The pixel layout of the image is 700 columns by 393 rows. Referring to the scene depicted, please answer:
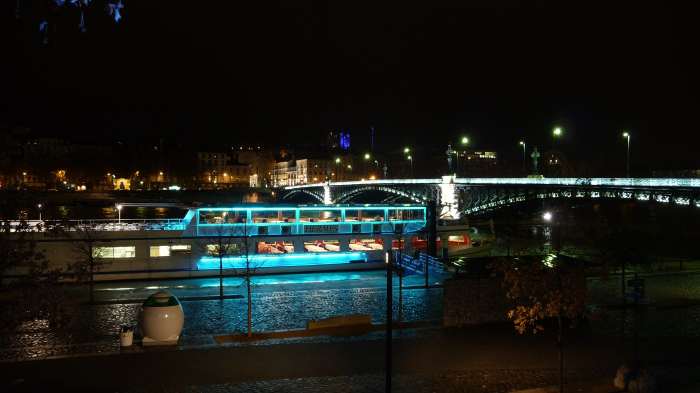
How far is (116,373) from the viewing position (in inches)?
500

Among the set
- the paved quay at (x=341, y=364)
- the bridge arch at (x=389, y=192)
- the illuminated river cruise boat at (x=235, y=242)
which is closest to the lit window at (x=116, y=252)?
the illuminated river cruise boat at (x=235, y=242)

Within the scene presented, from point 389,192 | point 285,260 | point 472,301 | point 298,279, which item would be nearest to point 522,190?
point 389,192

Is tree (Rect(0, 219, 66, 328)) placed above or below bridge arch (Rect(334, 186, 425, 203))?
below

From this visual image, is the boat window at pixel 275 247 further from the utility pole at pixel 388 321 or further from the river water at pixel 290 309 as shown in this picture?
the utility pole at pixel 388 321

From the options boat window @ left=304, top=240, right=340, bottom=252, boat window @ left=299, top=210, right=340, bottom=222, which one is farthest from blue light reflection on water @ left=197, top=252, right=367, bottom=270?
boat window @ left=299, top=210, right=340, bottom=222

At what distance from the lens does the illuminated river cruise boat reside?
28484 mm

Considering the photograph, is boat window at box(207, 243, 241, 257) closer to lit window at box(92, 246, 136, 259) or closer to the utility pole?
lit window at box(92, 246, 136, 259)

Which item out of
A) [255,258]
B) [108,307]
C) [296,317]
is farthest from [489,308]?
[255,258]

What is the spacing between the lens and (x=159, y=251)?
29.6 meters

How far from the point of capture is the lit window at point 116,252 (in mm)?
28594

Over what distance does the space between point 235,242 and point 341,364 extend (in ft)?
60.0

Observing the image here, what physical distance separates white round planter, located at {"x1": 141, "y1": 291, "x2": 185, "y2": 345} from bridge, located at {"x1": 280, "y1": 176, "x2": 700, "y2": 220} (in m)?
32.0

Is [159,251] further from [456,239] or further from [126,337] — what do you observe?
[456,239]

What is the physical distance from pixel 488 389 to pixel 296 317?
897 centimetres
